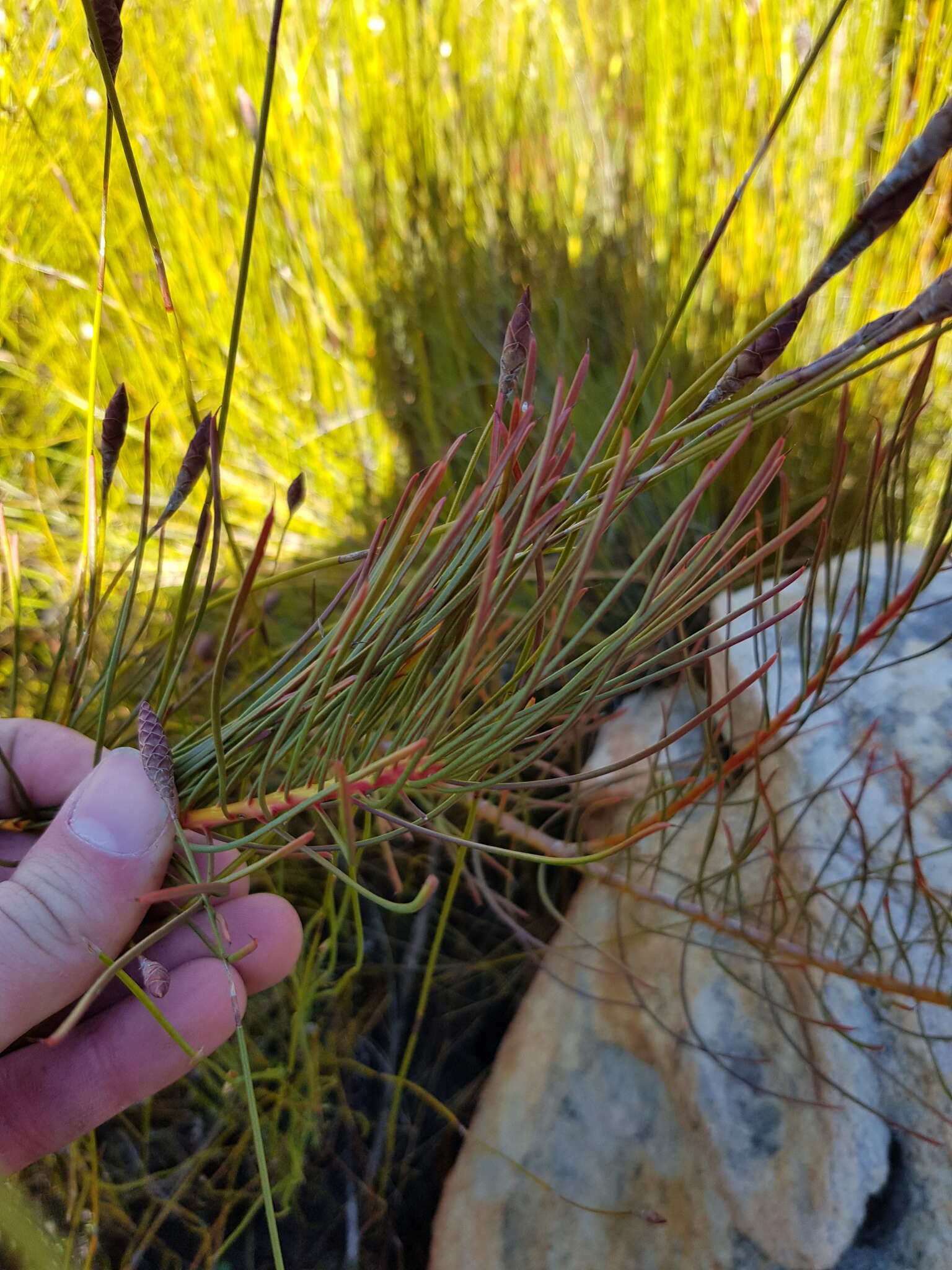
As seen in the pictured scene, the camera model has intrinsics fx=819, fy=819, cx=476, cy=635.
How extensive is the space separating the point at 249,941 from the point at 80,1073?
0.36 ft

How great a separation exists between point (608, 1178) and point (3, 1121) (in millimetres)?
471

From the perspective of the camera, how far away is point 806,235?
1006 mm

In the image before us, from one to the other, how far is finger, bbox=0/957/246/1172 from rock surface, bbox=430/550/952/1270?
0.27 metres

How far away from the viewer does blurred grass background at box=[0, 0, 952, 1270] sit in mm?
861

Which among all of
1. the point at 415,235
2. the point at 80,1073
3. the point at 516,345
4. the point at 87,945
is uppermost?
the point at 415,235

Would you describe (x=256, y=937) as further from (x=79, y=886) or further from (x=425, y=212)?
(x=425, y=212)

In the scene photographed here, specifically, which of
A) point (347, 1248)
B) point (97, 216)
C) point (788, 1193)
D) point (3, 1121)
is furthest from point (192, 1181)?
point (97, 216)

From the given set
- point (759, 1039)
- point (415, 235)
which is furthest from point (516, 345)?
point (415, 235)

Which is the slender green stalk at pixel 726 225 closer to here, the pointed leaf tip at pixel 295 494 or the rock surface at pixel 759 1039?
the pointed leaf tip at pixel 295 494

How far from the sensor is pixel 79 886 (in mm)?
370

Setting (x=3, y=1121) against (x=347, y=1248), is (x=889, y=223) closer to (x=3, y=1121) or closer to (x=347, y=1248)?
(x=3, y=1121)

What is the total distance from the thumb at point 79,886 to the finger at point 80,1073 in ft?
0.29

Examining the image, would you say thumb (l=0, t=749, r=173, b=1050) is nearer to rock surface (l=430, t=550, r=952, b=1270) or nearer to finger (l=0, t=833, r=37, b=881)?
finger (l=0, t=833, r=37, b=881)

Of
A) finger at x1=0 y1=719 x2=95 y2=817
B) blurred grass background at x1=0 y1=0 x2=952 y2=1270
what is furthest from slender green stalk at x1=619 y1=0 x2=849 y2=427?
blurred grass background at x1=0 y1=0 x2=952 y2=1270
